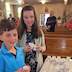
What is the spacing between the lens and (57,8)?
7.12m

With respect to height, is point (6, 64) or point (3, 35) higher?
point (3, 35)

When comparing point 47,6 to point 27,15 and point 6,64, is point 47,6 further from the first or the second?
point 6,64

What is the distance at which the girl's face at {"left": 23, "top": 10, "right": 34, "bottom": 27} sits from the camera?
149 centimetres

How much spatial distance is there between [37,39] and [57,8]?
5.71m

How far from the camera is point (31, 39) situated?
1.53 metres

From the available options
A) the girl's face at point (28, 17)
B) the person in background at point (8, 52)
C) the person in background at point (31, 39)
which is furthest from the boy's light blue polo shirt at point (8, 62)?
the girl's face at point (28, 17)

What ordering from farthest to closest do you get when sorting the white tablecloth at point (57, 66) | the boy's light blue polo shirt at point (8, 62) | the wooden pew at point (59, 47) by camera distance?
the wooden pew at point (59, 47) → the white tablecloth at point (57, 66) → the boy's light blue polo shirt at point (8, 62)

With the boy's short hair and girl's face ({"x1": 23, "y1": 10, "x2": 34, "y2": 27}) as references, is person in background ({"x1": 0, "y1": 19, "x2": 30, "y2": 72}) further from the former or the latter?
girl's face ({"x1": 23, "y1": 10, "x2": 34, "y2": 27})

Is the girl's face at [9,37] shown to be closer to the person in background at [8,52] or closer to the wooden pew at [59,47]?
the person in background at [8,52]

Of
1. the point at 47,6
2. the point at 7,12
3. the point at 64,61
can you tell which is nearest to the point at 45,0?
the point at 47,6

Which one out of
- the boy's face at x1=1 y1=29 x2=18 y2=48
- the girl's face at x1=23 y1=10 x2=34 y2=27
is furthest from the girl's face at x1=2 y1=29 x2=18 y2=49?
the girl's face at x1=23 y1=10 x2=34 y2=27

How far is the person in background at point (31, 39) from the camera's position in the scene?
4.75ft

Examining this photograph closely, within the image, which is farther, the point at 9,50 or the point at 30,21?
the point at 30,21

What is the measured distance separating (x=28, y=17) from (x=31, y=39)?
0.16 m
